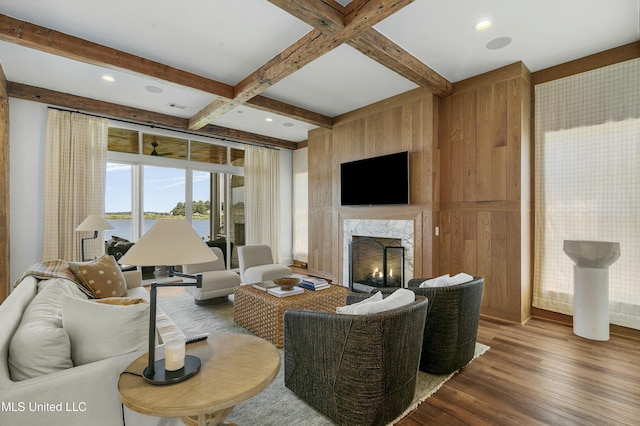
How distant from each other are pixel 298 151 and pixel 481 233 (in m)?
4.58

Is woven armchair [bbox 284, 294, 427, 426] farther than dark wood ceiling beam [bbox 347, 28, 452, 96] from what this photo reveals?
No

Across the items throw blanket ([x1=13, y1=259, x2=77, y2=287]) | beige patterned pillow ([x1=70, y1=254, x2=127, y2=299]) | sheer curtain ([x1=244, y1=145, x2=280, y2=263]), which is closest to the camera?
throw blanket ([x1=13, y1=259, x2=77, y2=287])

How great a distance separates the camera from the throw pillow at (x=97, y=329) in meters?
1.41

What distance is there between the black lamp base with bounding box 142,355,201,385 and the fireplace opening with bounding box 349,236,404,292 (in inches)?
131

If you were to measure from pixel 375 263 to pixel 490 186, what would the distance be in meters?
1.92

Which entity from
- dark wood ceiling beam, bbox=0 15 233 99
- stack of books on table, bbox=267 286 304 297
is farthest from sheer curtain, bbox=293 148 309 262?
stack of books on table, bbox=267 286 304 297

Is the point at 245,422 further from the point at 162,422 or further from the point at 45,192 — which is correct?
the point at 45,192

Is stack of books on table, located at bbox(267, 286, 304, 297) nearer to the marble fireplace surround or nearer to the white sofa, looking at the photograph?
the white sofa

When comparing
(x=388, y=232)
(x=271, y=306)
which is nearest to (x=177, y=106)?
(x=271, y=306)

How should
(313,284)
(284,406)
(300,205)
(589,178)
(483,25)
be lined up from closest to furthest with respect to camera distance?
(284,406), (483,25), (589,178), (313,284), (300,205)

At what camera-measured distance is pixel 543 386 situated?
2203mm

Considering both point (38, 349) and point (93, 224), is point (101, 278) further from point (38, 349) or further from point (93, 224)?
point (38, 349)

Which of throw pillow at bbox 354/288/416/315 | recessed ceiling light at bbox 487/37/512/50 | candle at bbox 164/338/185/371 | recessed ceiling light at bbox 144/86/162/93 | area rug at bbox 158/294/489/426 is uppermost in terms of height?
recessed ceiling light at bbox 144/86/162/93

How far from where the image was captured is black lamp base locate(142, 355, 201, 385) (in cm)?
124
